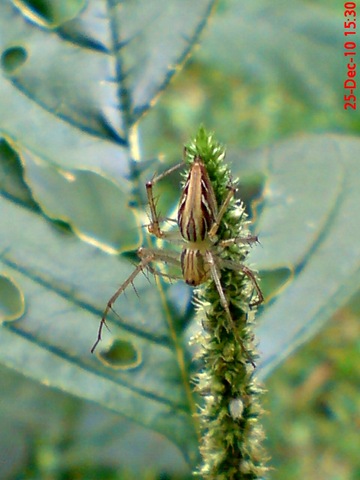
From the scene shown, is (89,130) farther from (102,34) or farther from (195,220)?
(195,220)

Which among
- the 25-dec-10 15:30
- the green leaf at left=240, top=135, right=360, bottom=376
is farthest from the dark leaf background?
the 25-dec-10 15:30

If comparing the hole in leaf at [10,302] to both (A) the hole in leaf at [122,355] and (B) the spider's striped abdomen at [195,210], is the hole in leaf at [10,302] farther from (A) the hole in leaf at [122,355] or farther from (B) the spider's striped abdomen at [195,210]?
(B) the spider's striped abdomen at [195,210]

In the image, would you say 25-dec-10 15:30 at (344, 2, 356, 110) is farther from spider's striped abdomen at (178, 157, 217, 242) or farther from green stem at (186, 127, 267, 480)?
green stem at (186, 127, 267, 480)

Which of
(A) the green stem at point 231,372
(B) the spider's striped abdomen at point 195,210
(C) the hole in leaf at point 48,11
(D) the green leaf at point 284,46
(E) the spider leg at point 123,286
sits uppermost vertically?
(D) the green leaf at point 284,46

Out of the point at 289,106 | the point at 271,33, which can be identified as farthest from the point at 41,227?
the point at 289,106

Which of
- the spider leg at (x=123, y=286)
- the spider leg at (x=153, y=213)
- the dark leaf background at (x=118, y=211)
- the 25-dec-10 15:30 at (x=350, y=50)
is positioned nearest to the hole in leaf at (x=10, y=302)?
the dark leaf background at (x=118, y=211)
